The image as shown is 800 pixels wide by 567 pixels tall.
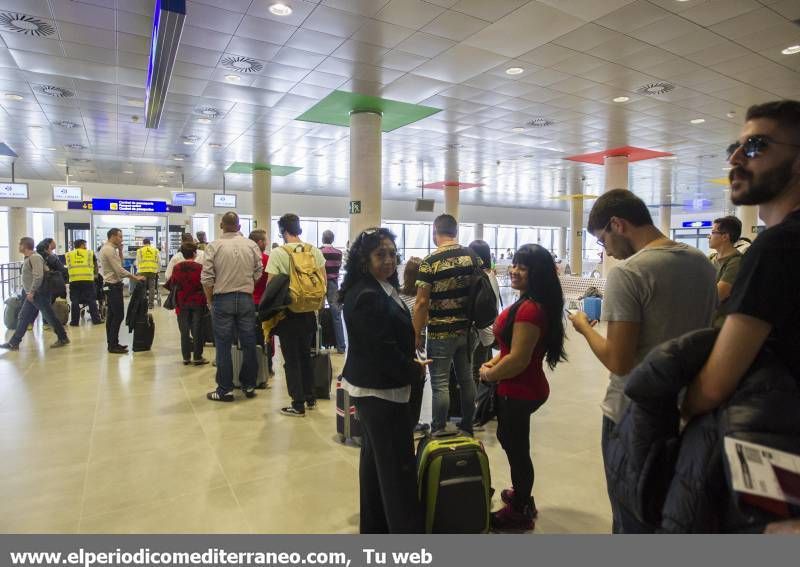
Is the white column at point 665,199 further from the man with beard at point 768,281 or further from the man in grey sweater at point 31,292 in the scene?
the man in grey sweater at point 31,292

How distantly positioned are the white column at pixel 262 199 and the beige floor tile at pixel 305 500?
36.5ft

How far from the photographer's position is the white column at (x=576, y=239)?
17.9 m

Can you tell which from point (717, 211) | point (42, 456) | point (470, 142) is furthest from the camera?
point (717, 211)

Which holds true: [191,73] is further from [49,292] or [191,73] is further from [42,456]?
[42,456]

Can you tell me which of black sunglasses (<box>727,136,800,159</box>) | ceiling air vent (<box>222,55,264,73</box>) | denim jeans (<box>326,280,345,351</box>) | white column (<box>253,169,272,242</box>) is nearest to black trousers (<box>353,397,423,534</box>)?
black sunglasses (<box>727,136,800,159</box>)

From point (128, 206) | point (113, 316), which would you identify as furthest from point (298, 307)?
point (128, 206)

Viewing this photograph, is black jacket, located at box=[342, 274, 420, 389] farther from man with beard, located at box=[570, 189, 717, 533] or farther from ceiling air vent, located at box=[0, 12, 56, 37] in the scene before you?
ceiling air vent, located at box=[0, 12, 56, 37]

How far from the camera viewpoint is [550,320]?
2326 millimetres

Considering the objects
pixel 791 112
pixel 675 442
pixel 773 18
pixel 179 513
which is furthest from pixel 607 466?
pixel 773 18

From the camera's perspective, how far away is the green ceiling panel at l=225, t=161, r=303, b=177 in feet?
44.1

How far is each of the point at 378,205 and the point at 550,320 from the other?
6304mm

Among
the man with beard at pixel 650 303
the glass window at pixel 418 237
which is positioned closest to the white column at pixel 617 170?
the man with beard at pixel 650 303

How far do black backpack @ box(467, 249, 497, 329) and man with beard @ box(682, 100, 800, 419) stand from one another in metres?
2.04

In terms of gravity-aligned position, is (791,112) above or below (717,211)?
below
